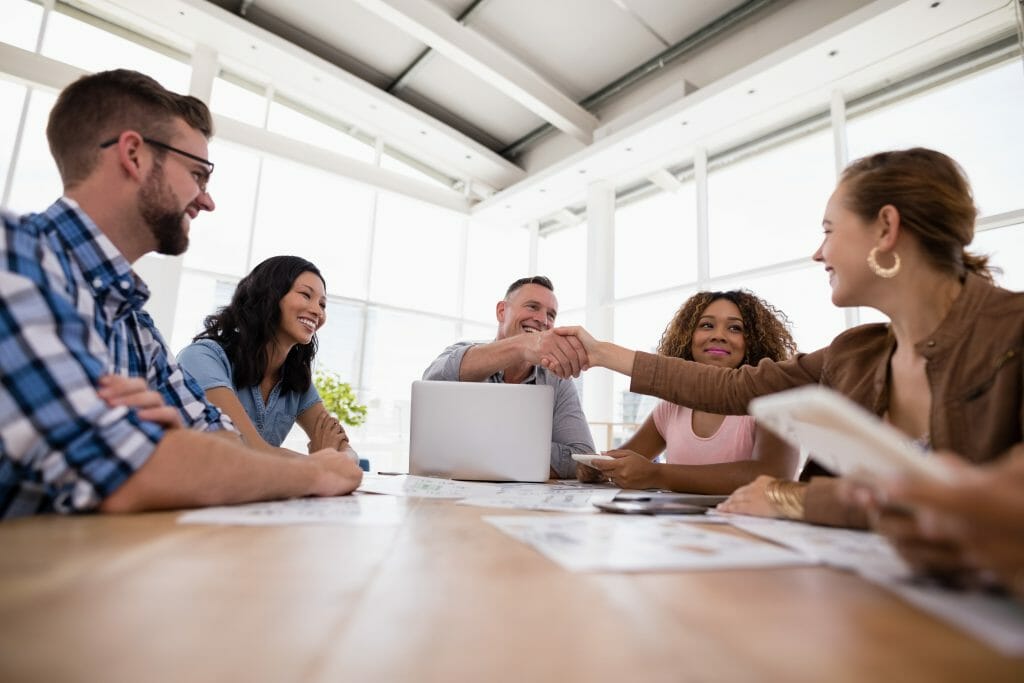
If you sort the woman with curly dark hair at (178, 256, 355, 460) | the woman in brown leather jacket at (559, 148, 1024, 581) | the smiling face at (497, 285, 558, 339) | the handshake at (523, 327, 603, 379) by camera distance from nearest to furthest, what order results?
the woman in brown leather jacket at (559, 148, 1024, 581), the handshake at (523, 327, 603, 379), the woman with curly dark hair at (178, 256, 355, 460), the smiling face at (497, 285, 558, 339)

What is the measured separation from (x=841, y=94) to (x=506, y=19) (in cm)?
312

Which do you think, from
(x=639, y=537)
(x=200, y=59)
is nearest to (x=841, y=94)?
(x=639, y=537)

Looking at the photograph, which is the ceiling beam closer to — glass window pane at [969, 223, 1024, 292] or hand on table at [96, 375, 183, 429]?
glass window pane at [969, 223, 1024, 292]

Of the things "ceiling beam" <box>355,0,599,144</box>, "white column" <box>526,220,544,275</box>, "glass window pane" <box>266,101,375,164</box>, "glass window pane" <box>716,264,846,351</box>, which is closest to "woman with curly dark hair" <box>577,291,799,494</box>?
"glass window pane" <box>716,264,846,351</box>

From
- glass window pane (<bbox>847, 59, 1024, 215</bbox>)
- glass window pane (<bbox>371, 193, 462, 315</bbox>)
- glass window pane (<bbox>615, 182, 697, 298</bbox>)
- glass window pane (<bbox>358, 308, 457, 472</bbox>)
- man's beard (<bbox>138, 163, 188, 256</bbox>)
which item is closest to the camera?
man's beard (<bbox>138, 163, 188, 256</bbox>)

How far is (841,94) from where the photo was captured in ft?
15.1

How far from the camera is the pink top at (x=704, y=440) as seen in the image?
1883 millimetres

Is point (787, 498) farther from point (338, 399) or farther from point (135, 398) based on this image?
point (338, 399)

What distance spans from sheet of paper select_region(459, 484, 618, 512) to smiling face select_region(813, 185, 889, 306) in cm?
76

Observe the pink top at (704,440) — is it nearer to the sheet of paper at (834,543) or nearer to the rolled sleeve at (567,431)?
the rolled sleeve at (567,431)

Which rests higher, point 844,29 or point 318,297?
point 844,29

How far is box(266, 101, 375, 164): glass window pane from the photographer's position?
6102mm

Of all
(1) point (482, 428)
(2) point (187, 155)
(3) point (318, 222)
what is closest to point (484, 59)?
(3) point (318, 222)

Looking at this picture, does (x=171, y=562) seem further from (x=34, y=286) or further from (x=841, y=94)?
(x=841, y=94)
